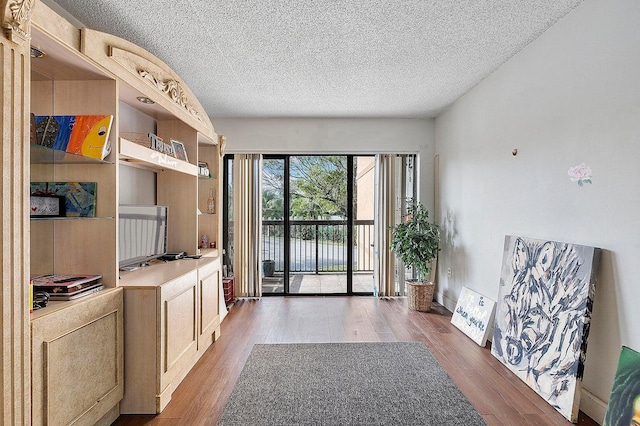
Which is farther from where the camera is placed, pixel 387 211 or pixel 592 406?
pixel 387 211

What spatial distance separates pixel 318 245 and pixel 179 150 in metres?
2.87

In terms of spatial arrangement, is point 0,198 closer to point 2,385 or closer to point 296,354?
point 2,385

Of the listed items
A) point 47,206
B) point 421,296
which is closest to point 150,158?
point 47,206

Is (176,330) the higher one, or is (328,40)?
(328,40)

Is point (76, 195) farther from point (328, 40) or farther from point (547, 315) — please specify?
point (547, 315)

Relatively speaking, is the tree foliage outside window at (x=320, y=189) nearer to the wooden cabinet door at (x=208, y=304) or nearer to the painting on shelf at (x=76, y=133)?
the wooden cabinet door at (x=208, y=304)

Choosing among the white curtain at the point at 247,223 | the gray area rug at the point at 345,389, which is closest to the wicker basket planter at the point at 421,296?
the gray area rug at the point at 345,389

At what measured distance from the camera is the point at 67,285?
5.96 ft

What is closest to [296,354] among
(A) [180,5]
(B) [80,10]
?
(A) [180,5]

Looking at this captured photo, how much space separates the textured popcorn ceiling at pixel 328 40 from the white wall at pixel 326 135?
0.99 metres

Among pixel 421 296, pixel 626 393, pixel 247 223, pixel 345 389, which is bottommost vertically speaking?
pixel 345 389

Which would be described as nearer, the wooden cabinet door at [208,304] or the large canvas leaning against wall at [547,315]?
the large canvas leaning against wall at [547,315]

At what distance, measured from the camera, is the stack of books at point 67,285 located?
1.80 m

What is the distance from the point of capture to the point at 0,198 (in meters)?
1.33
